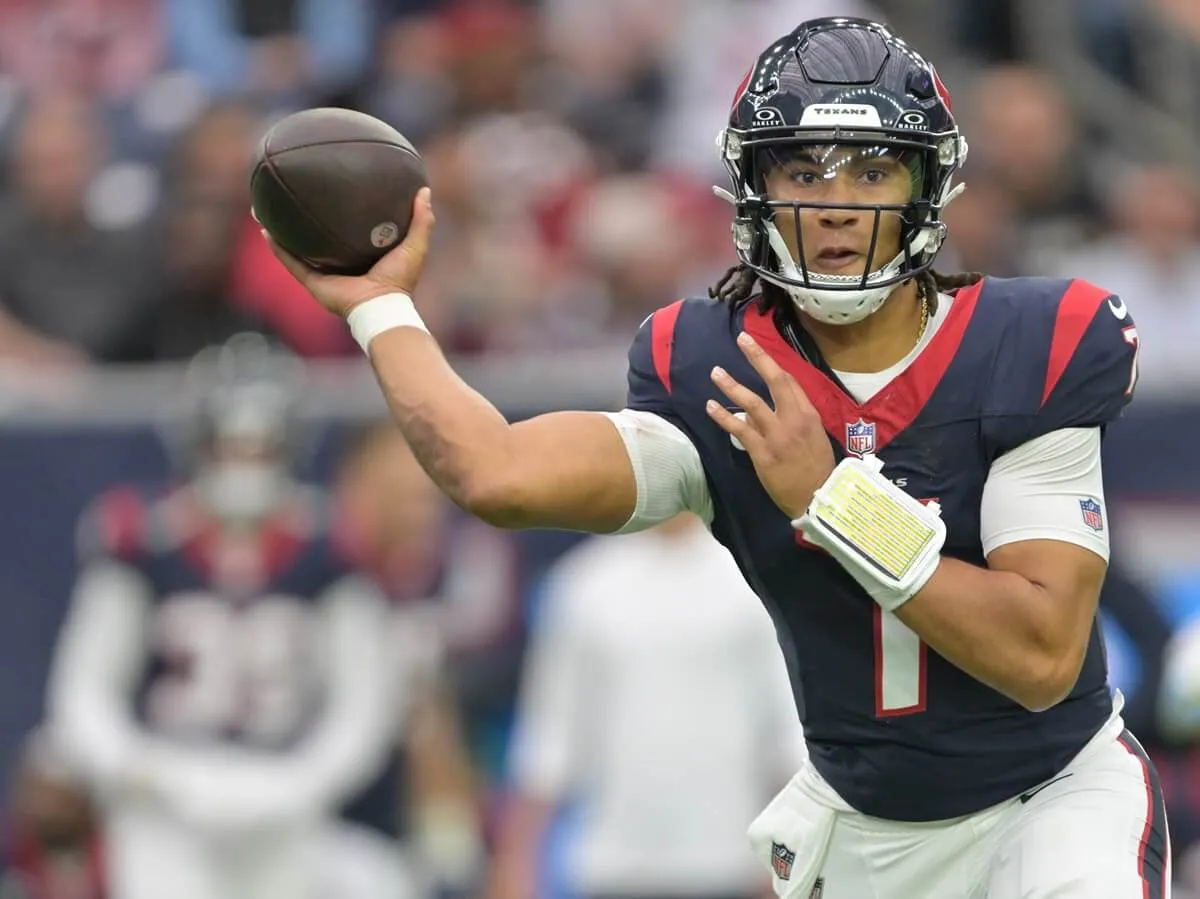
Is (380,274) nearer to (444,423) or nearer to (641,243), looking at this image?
(444,423)

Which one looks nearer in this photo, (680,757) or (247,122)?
(680,757)

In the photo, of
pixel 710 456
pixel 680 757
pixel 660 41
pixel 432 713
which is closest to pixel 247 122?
pixel 660 41

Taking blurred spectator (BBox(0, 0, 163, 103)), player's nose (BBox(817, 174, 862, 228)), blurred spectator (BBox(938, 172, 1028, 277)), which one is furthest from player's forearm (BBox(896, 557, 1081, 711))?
blurred spectator (BBox(0, 0, 163, 103))

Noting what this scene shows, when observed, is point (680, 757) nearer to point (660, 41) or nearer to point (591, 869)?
point (591, 869)

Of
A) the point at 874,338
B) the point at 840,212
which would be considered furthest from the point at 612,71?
the point at 840,212

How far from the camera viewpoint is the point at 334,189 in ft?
11.2

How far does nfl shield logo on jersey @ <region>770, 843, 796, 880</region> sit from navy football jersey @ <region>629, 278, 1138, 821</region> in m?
0.16

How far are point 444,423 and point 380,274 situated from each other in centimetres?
30

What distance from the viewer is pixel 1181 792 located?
662 cm

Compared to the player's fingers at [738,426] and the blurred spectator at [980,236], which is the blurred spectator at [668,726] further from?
the player's fingers at [738,426]

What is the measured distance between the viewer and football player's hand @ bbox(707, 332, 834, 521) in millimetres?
3275

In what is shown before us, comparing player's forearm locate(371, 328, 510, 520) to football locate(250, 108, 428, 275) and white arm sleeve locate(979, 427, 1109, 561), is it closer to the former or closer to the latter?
football locate(250, 108, 428, 275)

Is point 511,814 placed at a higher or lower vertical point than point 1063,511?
lower

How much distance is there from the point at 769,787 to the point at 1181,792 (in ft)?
4.16
